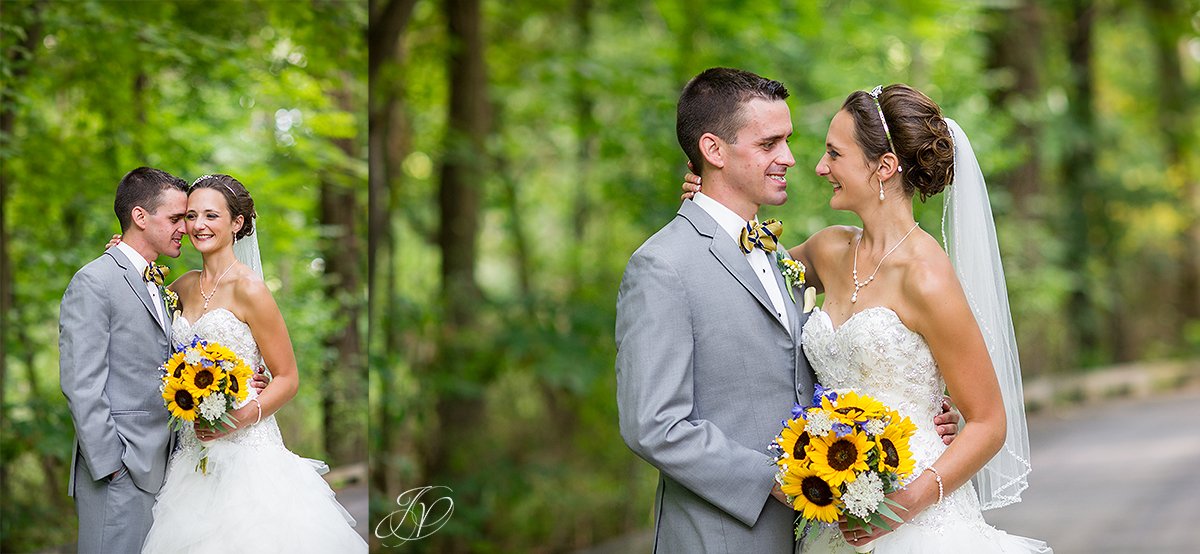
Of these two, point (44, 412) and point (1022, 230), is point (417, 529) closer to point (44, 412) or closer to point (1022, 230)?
point (44, 412)

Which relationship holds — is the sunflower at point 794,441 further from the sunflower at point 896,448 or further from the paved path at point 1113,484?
the paved path at point 1113,484

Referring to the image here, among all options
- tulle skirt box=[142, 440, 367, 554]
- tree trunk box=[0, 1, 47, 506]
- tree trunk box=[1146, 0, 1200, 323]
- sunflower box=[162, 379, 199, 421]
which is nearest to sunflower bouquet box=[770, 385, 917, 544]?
tulle skirt box=[142, 440, 367, 554]

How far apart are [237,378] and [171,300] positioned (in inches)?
9.9

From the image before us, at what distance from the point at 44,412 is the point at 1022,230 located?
31.5ft

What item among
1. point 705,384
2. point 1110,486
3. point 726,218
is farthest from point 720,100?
point 1110,486

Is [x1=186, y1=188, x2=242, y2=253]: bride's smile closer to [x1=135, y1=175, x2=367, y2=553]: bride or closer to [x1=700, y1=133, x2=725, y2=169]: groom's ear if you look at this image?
[x1=135, y1=175, x2=367, y2=553]: bride

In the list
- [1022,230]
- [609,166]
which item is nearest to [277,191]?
[609,166]

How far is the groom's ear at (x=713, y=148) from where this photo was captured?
8.91 feet

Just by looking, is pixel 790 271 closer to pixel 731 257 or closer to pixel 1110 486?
pixel 731 257

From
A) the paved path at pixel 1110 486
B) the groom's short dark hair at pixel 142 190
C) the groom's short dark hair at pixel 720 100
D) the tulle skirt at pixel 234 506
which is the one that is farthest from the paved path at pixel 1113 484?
the groom's short dark hair at pixel 142 190

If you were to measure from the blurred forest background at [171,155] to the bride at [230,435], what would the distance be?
23 centimetres

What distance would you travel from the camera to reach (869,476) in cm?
242

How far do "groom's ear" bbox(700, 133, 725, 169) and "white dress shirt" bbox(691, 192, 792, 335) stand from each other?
0.36ft

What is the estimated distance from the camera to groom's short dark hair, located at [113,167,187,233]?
279cm
